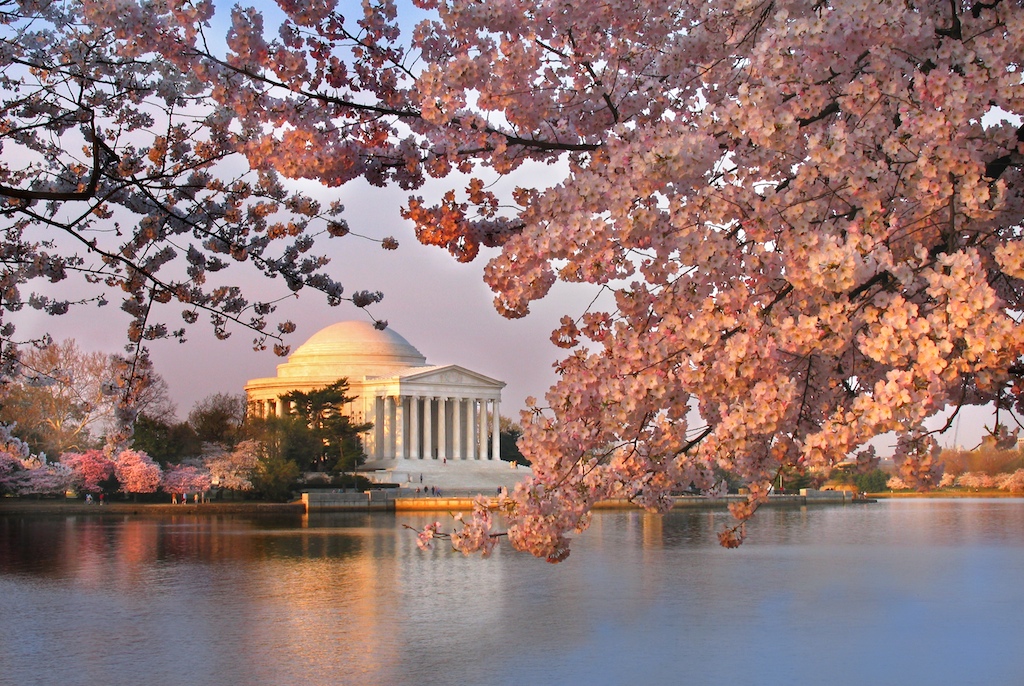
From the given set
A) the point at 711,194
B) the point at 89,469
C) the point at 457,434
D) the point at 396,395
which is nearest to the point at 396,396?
the point at 396,395

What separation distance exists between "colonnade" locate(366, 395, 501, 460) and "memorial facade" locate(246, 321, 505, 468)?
78 millimetres

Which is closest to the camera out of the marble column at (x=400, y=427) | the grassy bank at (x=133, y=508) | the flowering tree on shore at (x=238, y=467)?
the grassy bank at (x=133, y=508)

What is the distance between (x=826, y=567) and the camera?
35.0 m

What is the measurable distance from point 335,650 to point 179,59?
15491mm

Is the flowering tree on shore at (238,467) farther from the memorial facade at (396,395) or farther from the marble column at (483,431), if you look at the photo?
the marble column at (483,431)

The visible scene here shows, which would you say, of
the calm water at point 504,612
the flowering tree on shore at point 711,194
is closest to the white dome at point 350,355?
the calm water at point 504,612

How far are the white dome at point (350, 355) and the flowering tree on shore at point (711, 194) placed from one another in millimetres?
92134

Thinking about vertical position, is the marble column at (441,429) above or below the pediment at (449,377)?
below

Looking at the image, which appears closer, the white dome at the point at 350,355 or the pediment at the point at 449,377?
the pediment at the point at 449,377

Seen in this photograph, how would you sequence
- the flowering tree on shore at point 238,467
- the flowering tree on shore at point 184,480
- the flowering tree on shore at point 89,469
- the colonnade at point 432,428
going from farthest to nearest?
the colonnade at point 432,428
the flowering tree on shore at point 184,480
the flowering tree on shore at point 238,467
the flowering tree on shore at point 89,469

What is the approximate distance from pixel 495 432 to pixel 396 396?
981 centimetres

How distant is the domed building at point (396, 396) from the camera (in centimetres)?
9644

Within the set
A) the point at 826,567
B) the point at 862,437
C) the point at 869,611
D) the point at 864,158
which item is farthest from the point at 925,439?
the point at 826,567

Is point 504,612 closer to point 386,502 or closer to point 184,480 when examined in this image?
point 386,502
